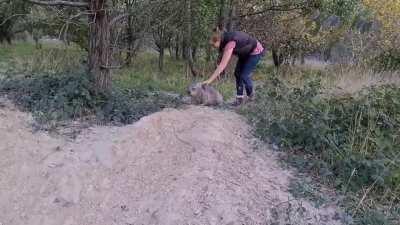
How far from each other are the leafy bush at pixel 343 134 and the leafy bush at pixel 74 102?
1566 millimetres

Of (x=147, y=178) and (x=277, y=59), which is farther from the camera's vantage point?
(x=277, y=59)

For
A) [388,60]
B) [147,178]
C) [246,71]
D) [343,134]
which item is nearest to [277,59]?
[388,60]

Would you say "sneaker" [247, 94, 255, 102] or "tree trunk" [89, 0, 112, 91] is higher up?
"tree trunk" [89, 0, 112, 91]

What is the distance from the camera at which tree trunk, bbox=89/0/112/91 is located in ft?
20.5

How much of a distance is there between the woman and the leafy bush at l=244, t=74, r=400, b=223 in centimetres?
102

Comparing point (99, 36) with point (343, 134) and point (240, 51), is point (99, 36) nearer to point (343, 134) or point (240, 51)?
point (240, 51)

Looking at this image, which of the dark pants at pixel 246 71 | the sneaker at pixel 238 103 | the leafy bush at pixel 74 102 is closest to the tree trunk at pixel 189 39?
the dark pants at pixel 246 71

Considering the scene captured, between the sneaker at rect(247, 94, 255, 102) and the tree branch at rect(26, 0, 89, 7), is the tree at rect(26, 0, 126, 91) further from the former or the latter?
the sneaker at rect(247, 94, 255, 102)

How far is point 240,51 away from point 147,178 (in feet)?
9.47

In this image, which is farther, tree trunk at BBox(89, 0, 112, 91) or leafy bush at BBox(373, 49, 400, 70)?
leafy bush at BBox(373, 49, 400, 70)

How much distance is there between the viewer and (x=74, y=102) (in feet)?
19.0

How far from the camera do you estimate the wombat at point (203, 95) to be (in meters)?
6.38

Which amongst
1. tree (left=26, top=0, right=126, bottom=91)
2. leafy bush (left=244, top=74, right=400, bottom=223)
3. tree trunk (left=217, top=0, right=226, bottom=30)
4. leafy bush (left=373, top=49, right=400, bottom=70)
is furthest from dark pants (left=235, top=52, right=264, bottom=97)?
leafy bush (left=373, top=49, right=400, bottom=70)

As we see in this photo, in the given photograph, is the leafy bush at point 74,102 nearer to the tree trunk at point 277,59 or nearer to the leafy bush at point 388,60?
the leafy bush at point 388,60
